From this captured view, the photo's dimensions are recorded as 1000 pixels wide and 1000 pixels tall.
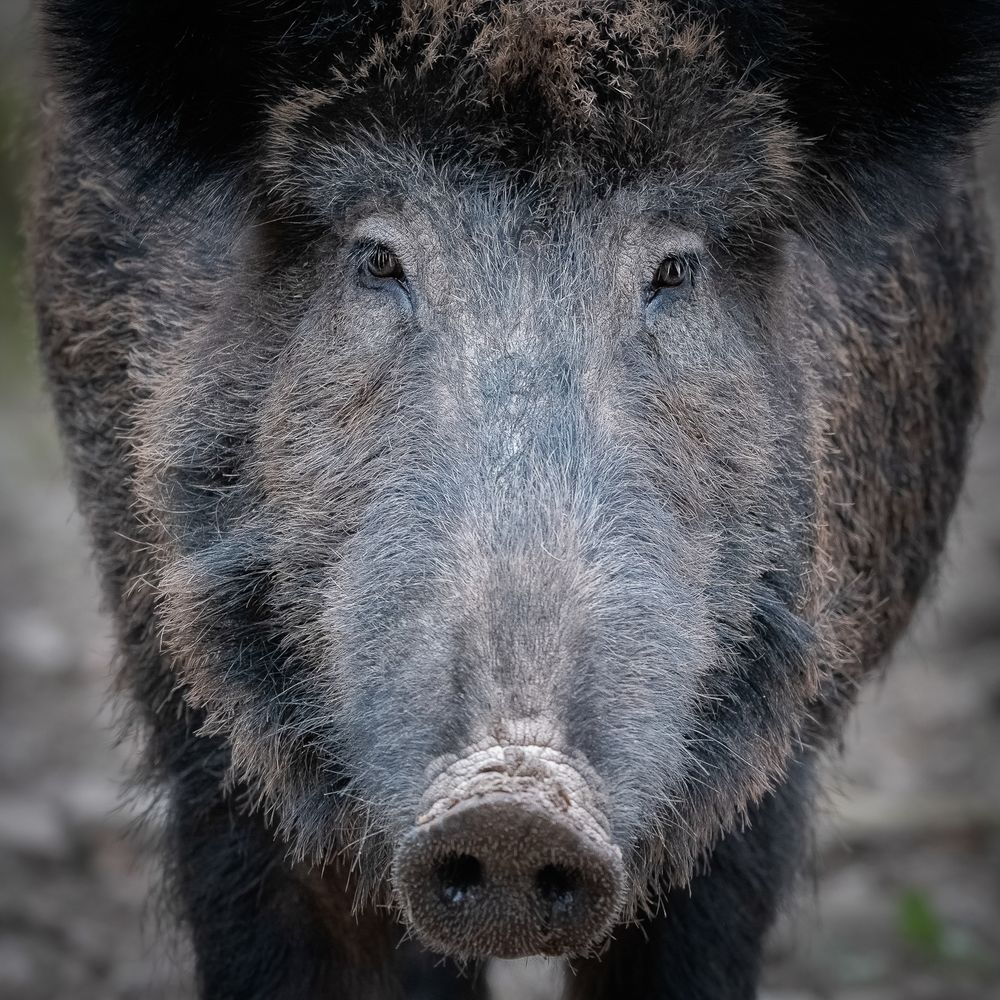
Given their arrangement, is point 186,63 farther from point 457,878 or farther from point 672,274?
point 457,878

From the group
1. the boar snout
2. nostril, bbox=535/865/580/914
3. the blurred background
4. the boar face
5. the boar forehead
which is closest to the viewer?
the boar snout

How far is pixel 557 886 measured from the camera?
9.72 feet

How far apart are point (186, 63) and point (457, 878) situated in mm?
1987

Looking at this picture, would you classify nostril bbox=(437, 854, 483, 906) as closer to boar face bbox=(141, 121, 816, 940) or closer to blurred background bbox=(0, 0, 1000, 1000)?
boar face bbox=(141, 121, 816, 940)

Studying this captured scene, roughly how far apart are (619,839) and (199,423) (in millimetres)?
1496

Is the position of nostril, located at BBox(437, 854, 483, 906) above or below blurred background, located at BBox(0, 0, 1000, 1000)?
above

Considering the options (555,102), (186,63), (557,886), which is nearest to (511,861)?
(557,886)

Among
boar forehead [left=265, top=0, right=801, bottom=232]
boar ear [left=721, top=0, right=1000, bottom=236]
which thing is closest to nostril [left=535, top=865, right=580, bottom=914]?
boar forehead [left=265, top=0, right=801, bottom=232]

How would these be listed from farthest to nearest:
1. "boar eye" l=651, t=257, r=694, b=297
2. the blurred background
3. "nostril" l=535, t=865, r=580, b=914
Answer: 1. the blurred background
2. "boar eye" l=651, t=257, r=694, b=297
3. "nostril" l=535, t=865, r=580, b=914

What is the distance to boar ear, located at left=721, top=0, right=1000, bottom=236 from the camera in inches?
145

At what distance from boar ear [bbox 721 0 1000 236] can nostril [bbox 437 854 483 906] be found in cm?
188

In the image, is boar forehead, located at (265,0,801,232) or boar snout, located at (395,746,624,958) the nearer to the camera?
boar snout, located at (395,746,624,958)

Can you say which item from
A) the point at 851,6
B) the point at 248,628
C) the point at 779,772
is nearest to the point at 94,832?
the point at 248,628

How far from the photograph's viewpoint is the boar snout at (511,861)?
111 inches
